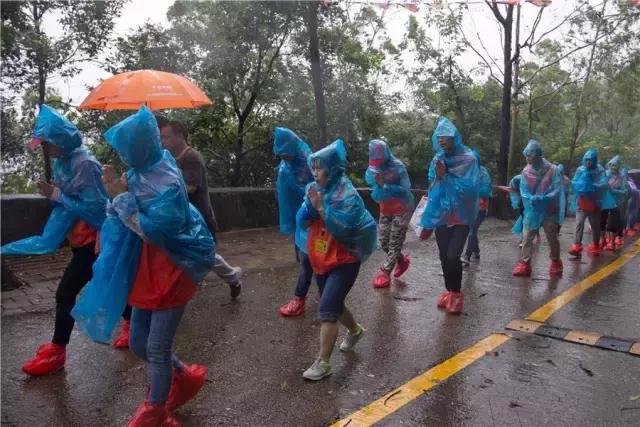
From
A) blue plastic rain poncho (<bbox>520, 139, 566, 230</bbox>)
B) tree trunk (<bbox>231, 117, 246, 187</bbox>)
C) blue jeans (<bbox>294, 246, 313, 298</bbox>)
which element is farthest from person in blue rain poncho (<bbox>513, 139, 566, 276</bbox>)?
tree trunk (<bbox>231, 117, 246, 187</bbox>)

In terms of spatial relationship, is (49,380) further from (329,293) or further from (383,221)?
(383,221)

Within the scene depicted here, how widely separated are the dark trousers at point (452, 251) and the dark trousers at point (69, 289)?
3164mm

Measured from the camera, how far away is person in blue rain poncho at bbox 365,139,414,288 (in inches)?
256

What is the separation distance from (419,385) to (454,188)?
93.7 inches

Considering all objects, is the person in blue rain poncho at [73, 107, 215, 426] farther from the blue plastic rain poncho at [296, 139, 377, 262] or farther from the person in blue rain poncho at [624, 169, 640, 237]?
the person in blue rain poncho at [624, 169, 640, 237]

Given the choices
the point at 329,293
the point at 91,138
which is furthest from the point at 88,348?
the point at 91,138

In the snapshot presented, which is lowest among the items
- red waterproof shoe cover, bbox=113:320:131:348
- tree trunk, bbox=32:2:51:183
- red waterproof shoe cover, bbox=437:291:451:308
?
red waterproof shoe cover, bbox=437:291:451:308

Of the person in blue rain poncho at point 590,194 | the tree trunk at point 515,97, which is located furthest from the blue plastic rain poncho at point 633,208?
the tree trunk at point 515,97

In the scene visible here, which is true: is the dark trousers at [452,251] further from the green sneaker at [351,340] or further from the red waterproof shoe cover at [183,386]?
the red waterproof shoe cover at [183,386]

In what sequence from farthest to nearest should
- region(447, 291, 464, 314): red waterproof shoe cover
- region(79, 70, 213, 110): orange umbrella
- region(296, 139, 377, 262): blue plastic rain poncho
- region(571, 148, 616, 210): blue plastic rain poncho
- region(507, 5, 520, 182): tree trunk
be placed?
region(507, 5, 520, 182): tree trunk, region(571, 148, 616, 210): blue plastic rain poncho, region(79, 70, 213, 110): orange umbrella, region(447, 291, 464, 314): red waterproof shoe cover, region(296, 139, 377, 262): blue plastic rain poncho

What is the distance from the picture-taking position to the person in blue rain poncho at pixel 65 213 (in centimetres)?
383

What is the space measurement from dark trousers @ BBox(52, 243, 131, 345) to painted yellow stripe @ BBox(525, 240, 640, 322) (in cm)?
383

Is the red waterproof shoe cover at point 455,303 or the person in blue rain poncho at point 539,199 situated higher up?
the person in blue rain poncho at point 539,199

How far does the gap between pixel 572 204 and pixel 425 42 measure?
9.71 meters
